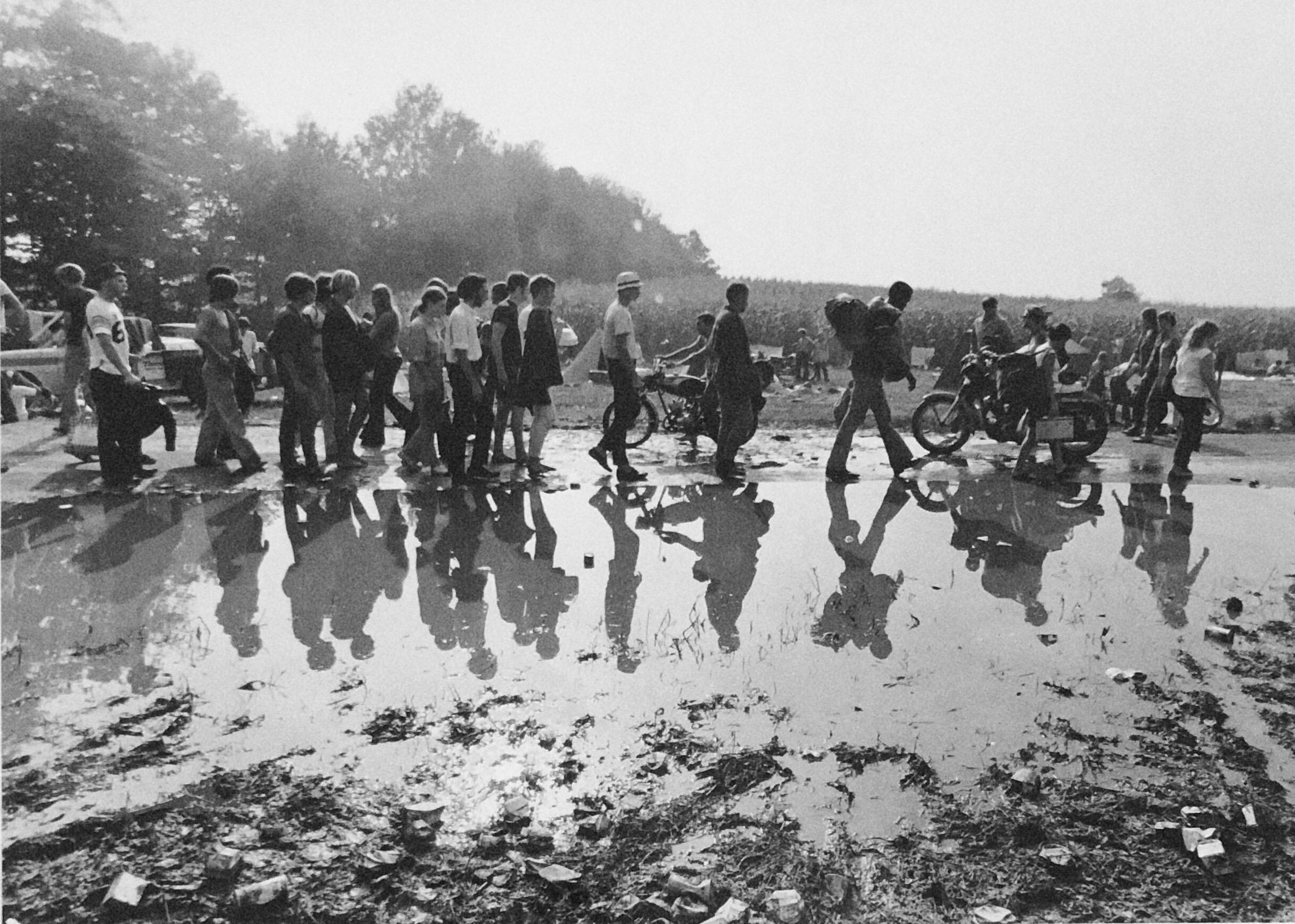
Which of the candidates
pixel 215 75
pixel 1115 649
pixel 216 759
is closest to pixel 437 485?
pixel 216 759

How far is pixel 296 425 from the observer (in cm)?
985

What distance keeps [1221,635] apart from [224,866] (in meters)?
5.17

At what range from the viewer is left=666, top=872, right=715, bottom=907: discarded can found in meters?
3.13

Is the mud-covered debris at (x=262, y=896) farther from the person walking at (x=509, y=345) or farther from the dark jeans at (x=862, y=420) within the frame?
the dark jeans at (x=862, y=420)

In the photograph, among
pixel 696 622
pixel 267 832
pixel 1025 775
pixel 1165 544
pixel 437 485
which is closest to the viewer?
pixel 267 832

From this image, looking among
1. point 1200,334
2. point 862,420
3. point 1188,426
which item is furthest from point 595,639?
point 1200,334

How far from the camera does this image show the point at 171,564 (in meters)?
6.77

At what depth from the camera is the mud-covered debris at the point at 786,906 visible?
3.05m

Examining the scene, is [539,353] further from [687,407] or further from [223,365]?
[223,365]

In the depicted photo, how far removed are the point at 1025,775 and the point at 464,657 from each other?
2810 millimetres

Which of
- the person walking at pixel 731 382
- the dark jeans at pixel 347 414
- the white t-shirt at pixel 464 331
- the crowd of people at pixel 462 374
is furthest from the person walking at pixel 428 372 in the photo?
the person walking at pixel 731 382

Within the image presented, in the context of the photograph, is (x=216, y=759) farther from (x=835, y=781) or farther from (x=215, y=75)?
(x=215, y=75)

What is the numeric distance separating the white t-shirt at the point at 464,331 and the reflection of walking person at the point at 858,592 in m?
3.83

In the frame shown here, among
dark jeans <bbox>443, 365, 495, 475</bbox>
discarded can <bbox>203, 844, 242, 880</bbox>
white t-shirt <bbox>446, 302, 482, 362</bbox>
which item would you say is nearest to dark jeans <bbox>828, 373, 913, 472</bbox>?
dark jeans <bbox>443, 365, 495, 475</bbox>
